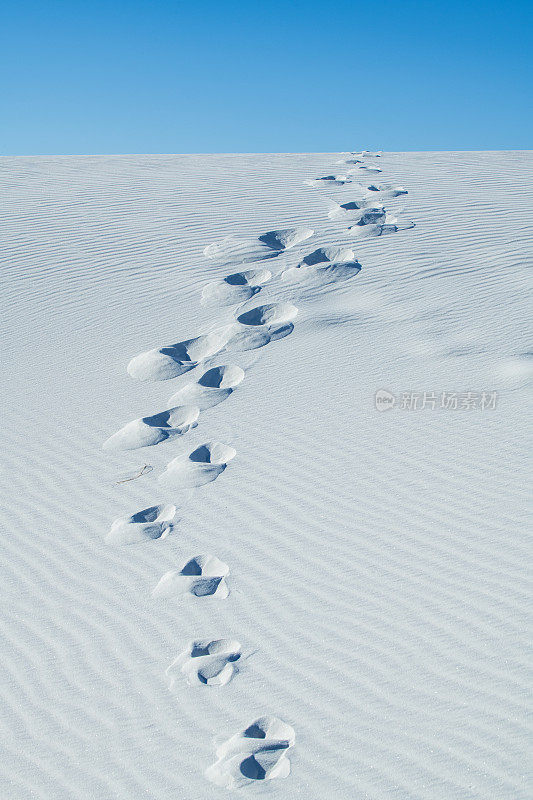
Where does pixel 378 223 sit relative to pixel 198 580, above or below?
above

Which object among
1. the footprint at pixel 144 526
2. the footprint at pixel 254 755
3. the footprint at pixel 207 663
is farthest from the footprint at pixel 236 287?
the footprint at pixel 254 755

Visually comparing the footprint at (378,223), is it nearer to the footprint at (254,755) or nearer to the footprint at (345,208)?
the footprint at (345,208)

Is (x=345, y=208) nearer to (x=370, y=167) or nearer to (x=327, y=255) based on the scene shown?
(x=327, y=255)

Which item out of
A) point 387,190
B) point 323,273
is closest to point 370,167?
point 387,190

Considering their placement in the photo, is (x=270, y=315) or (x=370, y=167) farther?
(x=370, y=167)

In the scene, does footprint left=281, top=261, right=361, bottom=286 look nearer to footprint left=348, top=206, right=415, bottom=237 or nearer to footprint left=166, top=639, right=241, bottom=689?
footprint left=348, top=206, right=415, bottom=237

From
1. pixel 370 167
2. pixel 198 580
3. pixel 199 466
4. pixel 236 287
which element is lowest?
pixel 198 580

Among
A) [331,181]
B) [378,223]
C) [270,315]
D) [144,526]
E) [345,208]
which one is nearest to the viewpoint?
[144,526]
